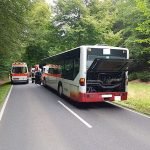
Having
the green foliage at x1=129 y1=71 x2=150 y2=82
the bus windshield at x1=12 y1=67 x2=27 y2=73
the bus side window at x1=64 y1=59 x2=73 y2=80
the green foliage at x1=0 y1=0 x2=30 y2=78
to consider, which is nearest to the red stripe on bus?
the bus side window at x1=64 y1=59 x2=73 y2=80

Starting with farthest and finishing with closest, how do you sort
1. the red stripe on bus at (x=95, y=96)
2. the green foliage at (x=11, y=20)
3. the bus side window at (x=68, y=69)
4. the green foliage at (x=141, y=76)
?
the green foliage at (x=141, y=76) → the green foliage at (x=11, y=20) → the bus side window at (x=68, y=69) → the red stripe on bus at (x=95, y=96)

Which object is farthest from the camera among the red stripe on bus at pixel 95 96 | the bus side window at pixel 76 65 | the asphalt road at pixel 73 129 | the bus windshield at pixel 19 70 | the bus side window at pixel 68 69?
the bus windshield at pixel 19 70

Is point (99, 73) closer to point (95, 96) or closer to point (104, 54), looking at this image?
point (104, 54)

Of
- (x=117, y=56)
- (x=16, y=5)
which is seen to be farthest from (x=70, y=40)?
(x=117, y=56)

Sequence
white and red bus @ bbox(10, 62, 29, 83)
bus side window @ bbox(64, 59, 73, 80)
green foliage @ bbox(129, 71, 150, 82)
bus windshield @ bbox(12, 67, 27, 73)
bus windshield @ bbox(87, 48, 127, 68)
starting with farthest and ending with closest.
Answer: bus windshield @ bbox(12, 67, 27, 73) < white and red bus @ bbox(10, 62, 29, 83) < green foliage @ bbox(129, 71, 150, 82) < bus side window @ bbox(64, 59, 73, 80) < bus windshield @ bbox(87, 48, 127, 68)

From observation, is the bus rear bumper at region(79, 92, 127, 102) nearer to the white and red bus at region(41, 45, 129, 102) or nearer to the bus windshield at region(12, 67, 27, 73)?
the white and red bus at region(41, 45, 129, 102)

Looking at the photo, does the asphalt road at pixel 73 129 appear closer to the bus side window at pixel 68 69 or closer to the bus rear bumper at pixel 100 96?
the bus rear bumper at pixel 100 96

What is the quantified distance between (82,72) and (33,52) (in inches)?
1926

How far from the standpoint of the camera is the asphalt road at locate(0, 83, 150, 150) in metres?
7.72

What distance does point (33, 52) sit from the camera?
61781mm

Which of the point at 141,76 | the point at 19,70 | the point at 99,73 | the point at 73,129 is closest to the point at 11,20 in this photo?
the point at 99,73

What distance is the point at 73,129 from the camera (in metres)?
9.59

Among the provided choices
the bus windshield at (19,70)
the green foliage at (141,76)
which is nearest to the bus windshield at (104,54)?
the green foliage at (141,76)

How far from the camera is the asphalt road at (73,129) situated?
7723mm
